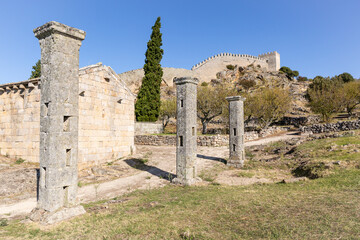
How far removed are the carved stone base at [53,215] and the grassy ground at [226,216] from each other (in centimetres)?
19

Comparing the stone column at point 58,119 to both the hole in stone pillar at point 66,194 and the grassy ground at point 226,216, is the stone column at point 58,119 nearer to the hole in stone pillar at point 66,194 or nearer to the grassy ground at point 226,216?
the hole in stone pillar at point 66,194

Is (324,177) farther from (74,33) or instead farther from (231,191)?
(74,33)

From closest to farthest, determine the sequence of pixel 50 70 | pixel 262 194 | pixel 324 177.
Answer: pixel 50 70, pixel 262 194, pixel 324 177

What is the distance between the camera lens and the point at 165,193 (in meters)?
8.52

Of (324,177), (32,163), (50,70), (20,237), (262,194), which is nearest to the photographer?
(20,237)

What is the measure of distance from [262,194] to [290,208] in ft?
5.14

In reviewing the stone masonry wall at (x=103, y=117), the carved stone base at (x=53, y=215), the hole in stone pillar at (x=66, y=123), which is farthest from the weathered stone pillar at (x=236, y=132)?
the hole in stone pillar at (x=66, y=123)

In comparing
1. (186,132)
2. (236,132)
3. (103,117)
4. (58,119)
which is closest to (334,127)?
(236,132)

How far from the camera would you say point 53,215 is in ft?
18.1

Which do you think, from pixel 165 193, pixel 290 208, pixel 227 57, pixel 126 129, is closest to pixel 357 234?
pixel 290 208

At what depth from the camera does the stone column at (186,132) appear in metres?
9.98

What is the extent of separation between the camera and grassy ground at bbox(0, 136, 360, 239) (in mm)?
4805

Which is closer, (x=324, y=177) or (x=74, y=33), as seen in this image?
(x=74, y=33)

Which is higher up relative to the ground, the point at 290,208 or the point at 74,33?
the point at 74,33
